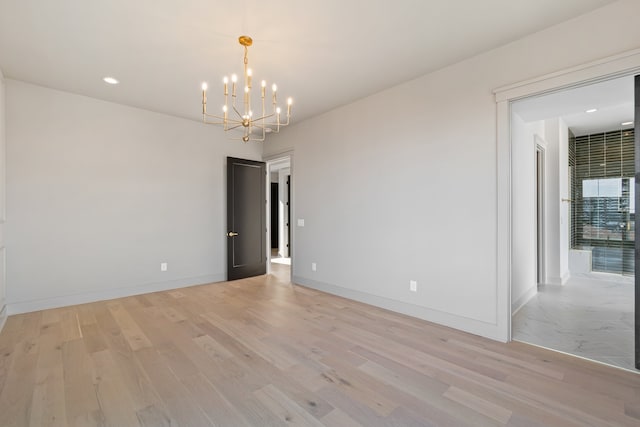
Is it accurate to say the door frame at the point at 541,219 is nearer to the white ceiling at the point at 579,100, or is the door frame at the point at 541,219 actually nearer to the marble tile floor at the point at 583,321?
the marble tile floor at the point at 583,321

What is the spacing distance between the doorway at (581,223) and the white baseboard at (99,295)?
456 centimetres

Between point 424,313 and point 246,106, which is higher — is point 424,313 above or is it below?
below

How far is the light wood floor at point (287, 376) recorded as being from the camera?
1.76 metres

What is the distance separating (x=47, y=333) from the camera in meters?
2.96

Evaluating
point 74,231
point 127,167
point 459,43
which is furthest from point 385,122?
point 74,231

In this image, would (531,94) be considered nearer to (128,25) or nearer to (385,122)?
(385,122)

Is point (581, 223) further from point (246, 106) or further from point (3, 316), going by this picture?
point (3, 316)

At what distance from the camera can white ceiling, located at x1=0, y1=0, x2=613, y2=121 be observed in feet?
7.34

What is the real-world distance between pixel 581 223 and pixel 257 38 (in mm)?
7139

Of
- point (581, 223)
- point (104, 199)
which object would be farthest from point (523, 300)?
point (104, 199)

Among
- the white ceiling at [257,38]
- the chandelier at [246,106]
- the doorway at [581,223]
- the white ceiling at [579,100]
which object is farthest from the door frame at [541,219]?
the chandelier at [246,106]

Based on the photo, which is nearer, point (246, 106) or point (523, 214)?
point (246, 106)

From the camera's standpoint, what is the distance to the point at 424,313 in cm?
334

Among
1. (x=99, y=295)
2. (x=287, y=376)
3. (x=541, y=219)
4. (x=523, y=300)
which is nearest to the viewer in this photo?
(x=287, y=376)
